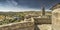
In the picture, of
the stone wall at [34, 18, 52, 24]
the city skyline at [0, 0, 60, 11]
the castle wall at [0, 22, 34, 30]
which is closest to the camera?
the castle wall at [0, 22, 34, 30]

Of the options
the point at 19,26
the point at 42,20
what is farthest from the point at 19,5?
the point at 19,26

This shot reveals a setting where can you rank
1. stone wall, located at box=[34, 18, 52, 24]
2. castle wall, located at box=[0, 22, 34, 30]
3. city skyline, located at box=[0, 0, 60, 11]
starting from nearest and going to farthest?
1. castle wall, located at box=[0, 22, 34, 30]
2. stone wall, located at box=[34, 18, 52, 24]
3. city skyline, located at box=[0, 0, 60, 11]

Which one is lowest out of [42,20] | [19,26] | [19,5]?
[42,20]

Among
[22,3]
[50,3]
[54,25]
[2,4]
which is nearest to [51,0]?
[50,3]

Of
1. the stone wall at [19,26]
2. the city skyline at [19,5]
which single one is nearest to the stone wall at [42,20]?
the stone wall at [19,26]

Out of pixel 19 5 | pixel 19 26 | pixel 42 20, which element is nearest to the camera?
pixel 19 26

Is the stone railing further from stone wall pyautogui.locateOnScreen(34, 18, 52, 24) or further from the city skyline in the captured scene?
the city skyline

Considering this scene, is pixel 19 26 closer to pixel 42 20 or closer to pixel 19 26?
pixel 19 26

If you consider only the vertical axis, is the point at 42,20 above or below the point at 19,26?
below

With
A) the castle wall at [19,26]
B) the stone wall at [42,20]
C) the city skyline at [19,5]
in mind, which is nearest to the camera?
the castle wall at [19,26]

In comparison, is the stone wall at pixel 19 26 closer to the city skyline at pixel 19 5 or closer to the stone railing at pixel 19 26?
the stone railing at pixel 19 26

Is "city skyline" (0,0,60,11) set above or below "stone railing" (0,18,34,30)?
above

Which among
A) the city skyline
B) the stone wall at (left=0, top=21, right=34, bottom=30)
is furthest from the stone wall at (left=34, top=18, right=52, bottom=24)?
the city skyline

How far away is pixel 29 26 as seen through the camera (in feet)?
25.6
